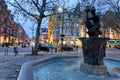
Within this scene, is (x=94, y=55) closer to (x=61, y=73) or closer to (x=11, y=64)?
(x=61, y=73)

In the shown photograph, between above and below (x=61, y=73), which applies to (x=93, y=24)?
above

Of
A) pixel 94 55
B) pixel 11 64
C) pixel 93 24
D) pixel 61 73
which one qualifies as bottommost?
pixel 61 73

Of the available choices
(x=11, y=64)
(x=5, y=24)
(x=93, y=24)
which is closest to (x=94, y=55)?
(x=93, y=24)

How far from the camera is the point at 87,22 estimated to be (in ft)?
47.6

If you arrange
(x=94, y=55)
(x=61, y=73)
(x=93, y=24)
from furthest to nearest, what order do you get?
(x=93, y=24) < (x=94, y=55) < (x=61, y=73)

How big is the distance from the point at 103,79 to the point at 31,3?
21928 mm

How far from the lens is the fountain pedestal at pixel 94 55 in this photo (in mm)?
13625

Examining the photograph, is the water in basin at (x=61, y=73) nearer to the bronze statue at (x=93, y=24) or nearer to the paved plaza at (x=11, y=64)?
the paved plaza at (x=11, y=64)

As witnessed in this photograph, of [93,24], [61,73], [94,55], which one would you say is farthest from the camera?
[93,24]

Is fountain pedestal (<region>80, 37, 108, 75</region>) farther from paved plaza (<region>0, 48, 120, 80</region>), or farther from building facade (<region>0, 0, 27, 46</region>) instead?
building facade (<region>0, 0, 27, 46</region>)

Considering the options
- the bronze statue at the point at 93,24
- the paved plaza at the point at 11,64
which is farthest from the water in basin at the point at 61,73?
the bronze statue at the point at 93,24

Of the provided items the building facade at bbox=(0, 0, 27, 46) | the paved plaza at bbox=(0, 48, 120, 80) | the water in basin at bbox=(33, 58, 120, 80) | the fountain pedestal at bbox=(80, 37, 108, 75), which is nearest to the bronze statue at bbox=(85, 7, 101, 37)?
the fountain pedestal at bbox=(80, 37, 108, 75)

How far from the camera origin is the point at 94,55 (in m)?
13.9

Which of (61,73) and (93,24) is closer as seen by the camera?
(61,73)
